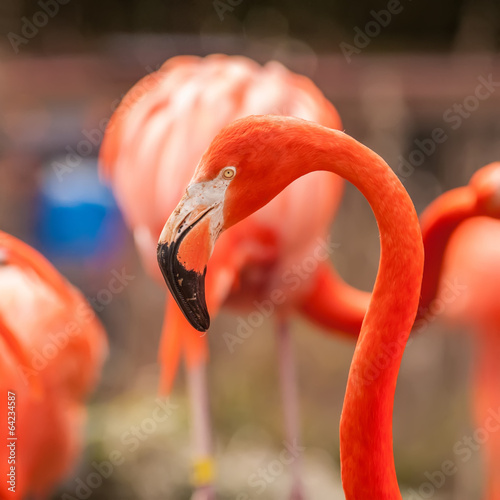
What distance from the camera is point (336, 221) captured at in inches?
77.1

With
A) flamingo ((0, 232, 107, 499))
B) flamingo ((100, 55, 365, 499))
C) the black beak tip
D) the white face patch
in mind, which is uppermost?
the white face patch

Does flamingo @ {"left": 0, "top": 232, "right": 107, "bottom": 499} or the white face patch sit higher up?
the white face patch

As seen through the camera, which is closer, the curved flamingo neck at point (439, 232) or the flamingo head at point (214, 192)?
the flamingo head at point (214, 192)

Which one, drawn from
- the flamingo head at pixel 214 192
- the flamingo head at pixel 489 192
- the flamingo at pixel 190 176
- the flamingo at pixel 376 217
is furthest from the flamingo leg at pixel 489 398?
the flamingo head at pixel 214 192

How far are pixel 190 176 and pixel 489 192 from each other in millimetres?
648

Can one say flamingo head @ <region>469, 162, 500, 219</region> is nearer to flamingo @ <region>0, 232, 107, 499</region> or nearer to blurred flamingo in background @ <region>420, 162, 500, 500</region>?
blurred flamingo in background @ <region>420, 162, 500, 500</region>

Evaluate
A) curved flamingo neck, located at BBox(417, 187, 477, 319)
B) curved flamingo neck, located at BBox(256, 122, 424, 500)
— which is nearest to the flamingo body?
curved flamingo neck, located at BBox(417, 187, 477, 319)

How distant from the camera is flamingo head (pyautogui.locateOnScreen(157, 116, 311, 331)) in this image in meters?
0.60

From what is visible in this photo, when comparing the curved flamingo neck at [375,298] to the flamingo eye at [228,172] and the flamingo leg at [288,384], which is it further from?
the flamingo leg at [288,384]

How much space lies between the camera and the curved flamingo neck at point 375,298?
63 centimetres

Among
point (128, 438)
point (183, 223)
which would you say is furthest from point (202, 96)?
point (128, 438)

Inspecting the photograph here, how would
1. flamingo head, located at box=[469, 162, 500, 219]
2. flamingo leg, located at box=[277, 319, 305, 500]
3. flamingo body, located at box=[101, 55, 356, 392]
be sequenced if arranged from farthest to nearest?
flamingo leg, located at box=[277, 319, 305, 500], flamingo body, located at box=[101, 55, 356, 392], flamingo head, located at box=[469, 162, 500, 219]

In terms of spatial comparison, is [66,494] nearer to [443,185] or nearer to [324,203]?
[324,203]

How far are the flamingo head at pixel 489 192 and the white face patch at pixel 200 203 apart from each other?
401 millimetres
